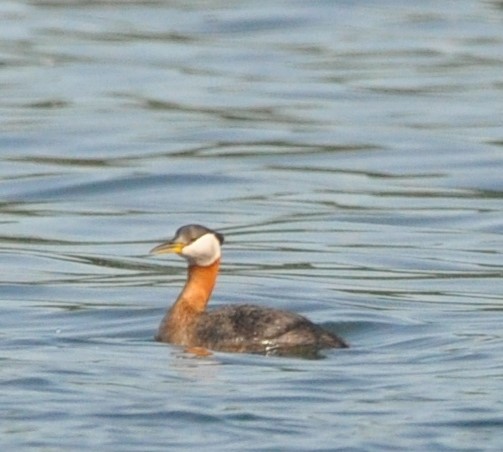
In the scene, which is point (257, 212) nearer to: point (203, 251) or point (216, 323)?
point (203, 251)

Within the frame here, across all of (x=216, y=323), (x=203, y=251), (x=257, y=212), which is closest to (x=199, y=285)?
(x=203, y=251)

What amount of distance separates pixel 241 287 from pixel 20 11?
19.4 meters

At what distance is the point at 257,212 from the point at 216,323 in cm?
668

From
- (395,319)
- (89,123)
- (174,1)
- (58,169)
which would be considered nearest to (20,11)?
(174,1)

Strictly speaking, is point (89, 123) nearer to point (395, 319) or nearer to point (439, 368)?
point (395, 319)

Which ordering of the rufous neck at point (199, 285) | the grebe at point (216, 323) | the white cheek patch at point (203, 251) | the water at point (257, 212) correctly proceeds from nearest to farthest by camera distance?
the water at point (257, 212) < the grebe at point (216, 323) < the white cheek patch at point (203, 251) < the rufous neck at point (199, 285)

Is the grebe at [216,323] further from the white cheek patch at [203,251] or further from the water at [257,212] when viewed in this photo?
the water at [257,212]

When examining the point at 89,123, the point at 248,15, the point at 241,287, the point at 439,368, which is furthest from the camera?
the point at 248,15

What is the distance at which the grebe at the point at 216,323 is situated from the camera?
14719 millimetres

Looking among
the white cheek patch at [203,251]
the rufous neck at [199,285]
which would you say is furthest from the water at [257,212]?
the white cheek patch at [203,251]

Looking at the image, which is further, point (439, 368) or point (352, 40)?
point (352, 40)

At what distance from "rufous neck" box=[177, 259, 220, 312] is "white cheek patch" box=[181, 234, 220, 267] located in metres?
0.05

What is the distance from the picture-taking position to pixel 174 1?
3850 centimetres

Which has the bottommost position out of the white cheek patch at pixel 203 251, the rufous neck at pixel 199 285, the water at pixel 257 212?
the water at pixel 257 212
